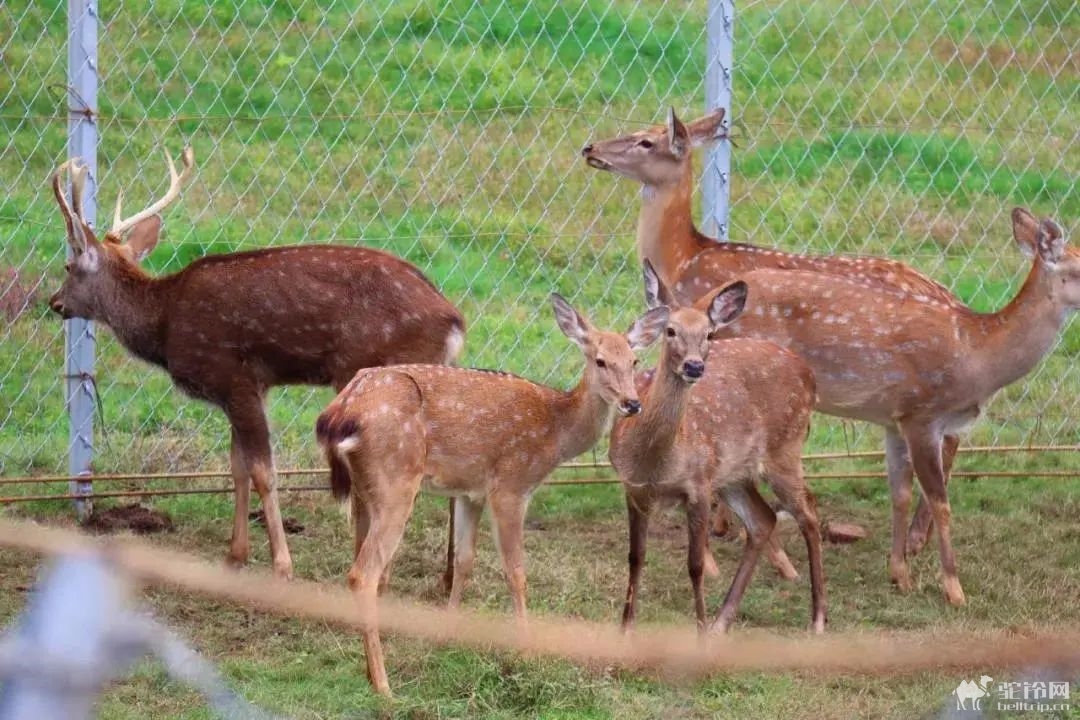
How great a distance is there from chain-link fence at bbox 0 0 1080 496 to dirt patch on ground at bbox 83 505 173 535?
0.49 meters

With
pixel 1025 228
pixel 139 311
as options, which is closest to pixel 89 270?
pixel 139 311

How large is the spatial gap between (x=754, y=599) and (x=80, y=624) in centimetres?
544

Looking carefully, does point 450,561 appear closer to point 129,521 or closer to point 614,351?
point 614,351

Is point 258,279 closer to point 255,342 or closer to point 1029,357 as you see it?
point 255,342

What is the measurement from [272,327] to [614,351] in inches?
65.7

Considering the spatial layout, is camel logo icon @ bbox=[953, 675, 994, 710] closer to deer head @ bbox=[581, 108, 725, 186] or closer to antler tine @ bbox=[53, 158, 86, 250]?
deer head @ bbox=[581, 108, 725, 186]

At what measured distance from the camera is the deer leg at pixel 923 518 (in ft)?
26.8

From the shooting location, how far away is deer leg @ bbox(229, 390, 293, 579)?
7566 millimetres

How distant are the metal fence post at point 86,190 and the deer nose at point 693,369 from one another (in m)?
3.14

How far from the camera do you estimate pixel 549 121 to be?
12320 mm

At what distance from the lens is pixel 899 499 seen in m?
8.02

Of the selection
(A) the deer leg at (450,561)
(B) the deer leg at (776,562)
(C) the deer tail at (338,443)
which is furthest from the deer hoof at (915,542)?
(C) the deer tail at (338,443)

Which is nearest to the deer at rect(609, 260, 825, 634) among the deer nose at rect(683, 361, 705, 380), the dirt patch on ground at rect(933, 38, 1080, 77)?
the deer nose at rect(683, 361, 705, 380)

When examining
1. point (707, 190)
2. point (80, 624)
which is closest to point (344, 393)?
point (707, 190)
